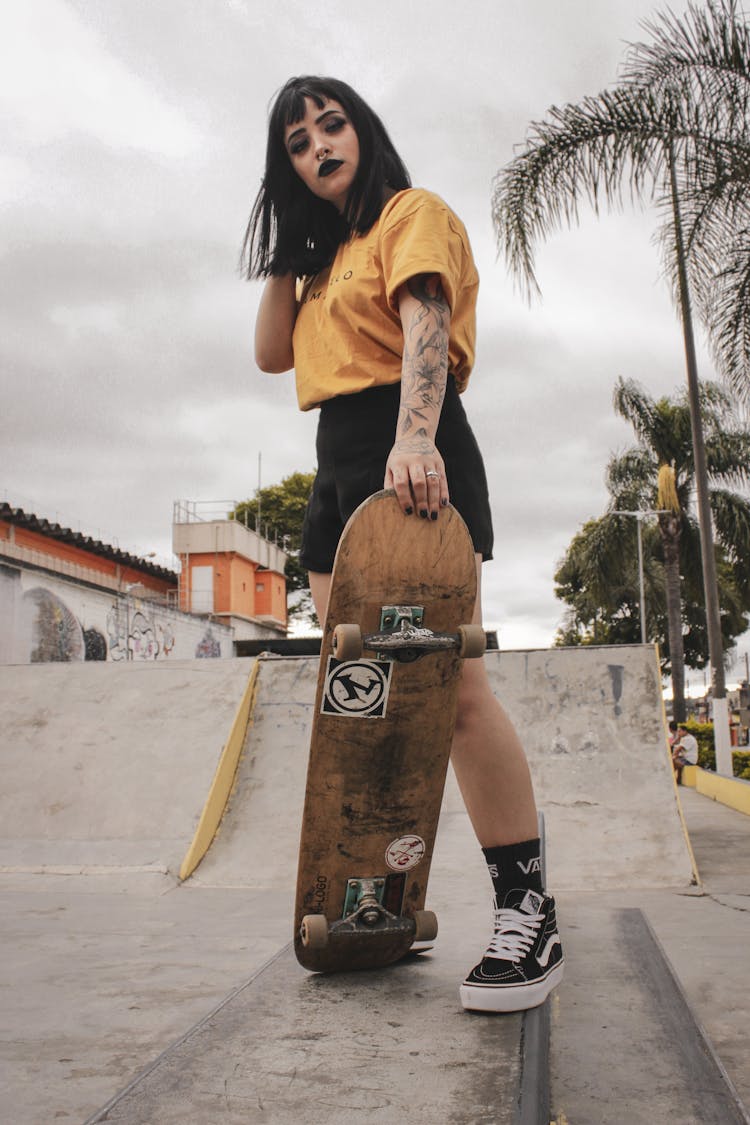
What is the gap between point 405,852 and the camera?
209 centimetres

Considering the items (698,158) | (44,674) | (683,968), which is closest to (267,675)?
(44,674)

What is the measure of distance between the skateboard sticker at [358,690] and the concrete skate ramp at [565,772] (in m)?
2.76

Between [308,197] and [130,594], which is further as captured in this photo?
[130,594]

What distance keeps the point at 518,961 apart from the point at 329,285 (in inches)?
65.8

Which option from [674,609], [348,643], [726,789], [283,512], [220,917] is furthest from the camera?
[283,512]

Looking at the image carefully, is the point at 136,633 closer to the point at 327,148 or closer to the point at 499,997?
the point at 327,148

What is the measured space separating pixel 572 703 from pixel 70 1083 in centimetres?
472

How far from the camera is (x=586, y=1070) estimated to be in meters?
1.77

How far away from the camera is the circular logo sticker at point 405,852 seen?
207cm

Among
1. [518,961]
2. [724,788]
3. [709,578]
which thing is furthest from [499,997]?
[709,578]

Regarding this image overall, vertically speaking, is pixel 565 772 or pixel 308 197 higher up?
pixel 308 197

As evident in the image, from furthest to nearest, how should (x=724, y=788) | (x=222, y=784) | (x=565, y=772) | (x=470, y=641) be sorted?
(x=724, y=788)
(x=565, y=772)
(x=222, y=784)
(x=470, y=641)

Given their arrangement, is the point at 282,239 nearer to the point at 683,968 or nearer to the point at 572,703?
the point at 683,968

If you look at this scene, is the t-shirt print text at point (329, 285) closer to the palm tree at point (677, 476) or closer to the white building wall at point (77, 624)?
the white building wall at point (77, 624)
